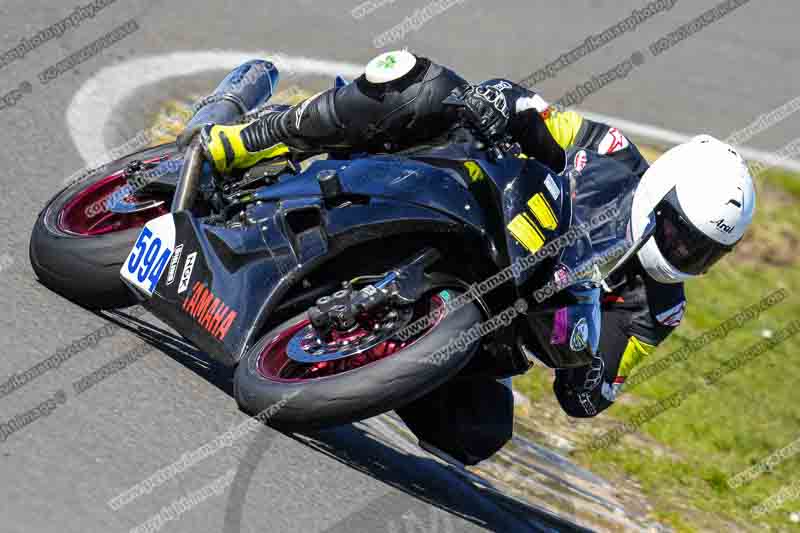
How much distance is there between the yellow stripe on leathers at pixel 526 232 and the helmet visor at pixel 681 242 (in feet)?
2.70

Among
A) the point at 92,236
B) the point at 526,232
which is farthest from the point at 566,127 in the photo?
the point at 92,236

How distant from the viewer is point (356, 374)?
4203mm

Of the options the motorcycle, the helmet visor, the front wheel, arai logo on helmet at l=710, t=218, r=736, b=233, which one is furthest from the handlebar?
arai logo on helmet at l=710, t=218, r=736, b=233

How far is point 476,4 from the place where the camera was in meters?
10.1

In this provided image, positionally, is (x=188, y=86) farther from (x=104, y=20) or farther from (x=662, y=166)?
(x=662, y=166)

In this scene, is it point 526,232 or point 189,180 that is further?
point 189,180

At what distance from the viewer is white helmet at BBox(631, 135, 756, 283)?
4836 mm

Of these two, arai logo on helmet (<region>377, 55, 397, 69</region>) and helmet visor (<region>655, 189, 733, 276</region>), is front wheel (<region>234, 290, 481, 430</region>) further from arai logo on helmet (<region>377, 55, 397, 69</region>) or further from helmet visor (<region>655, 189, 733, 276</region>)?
helmet visor (<region>655, 189, 733, 276</region>)

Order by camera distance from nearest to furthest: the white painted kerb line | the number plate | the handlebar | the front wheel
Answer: the front wheel → the number plate → the handlebar → the white painted kerb line

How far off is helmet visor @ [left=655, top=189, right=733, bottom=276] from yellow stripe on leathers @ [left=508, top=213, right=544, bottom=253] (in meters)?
0.82

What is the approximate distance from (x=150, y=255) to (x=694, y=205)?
7.51ft

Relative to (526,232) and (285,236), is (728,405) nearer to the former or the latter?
(526,232)

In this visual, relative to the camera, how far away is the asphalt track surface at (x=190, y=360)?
4215 mm

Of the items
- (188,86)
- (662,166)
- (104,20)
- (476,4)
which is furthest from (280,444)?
(476,4)
